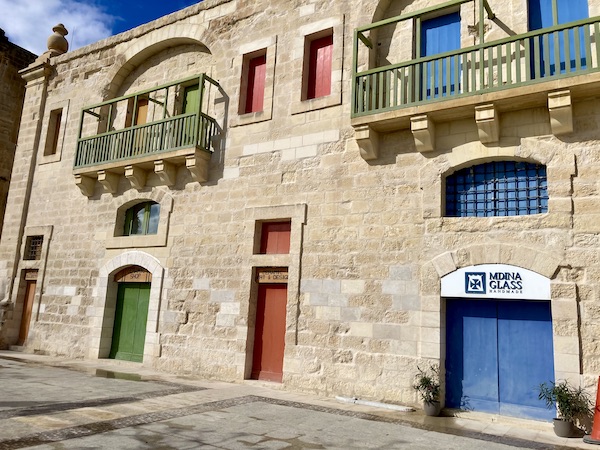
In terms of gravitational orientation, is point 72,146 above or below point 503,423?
above

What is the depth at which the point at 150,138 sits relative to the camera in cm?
1089

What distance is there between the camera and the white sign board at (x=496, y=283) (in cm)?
657

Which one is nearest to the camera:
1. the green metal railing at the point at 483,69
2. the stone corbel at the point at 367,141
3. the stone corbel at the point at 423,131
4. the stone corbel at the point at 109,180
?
the green metal railing at the point at 483,69

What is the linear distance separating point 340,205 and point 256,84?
3.72m

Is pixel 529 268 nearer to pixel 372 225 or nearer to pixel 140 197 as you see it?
pixel 372 225

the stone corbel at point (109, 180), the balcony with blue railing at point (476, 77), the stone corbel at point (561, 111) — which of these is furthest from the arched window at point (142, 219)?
the stone corbel at point (561, 111)

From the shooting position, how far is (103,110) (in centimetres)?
1292

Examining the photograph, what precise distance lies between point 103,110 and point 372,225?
28.3 ft

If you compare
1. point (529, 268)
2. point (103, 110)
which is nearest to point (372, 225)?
point (529, 268)

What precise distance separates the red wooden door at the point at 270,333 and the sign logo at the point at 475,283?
3331 millimetres

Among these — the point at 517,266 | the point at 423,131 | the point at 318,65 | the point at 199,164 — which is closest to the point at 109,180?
the point at 199,164

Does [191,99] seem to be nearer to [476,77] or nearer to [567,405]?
[476,77]

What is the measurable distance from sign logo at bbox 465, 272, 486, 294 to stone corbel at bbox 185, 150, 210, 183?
5.74 metres

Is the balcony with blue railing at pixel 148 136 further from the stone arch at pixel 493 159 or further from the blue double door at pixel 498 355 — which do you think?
the blue double door at pixel 498 355
